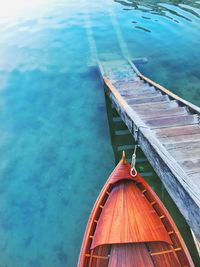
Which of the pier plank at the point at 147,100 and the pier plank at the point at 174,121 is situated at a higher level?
the pier plank at the point at 174,121

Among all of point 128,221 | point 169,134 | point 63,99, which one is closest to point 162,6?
point 63,99

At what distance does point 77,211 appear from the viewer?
6984mm

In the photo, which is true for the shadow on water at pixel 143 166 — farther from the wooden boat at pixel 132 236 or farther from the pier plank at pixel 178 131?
the pier plank at pixel 178 131

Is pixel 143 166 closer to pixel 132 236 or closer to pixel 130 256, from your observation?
pixel 132 236

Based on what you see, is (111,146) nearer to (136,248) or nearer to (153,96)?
(153,96)

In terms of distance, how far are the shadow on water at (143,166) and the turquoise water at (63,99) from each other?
0.31 m

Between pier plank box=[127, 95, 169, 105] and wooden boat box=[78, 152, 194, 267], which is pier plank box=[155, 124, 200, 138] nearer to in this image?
wooden boat box=[78, 152, 194, 267]

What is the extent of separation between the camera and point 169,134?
20.4ft

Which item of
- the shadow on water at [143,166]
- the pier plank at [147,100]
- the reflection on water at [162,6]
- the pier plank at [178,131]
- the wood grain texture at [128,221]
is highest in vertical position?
the reflection on water at [162,6]

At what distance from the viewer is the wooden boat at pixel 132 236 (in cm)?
469

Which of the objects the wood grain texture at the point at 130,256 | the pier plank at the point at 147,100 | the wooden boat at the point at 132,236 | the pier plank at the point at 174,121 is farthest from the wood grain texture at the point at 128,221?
the pier plank at the point at 147,100

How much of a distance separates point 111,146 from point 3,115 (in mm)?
5093

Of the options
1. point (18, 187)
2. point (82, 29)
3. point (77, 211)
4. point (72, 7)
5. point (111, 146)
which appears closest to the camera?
point (77, 211)

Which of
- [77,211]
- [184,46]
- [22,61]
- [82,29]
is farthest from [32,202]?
[82,29]
